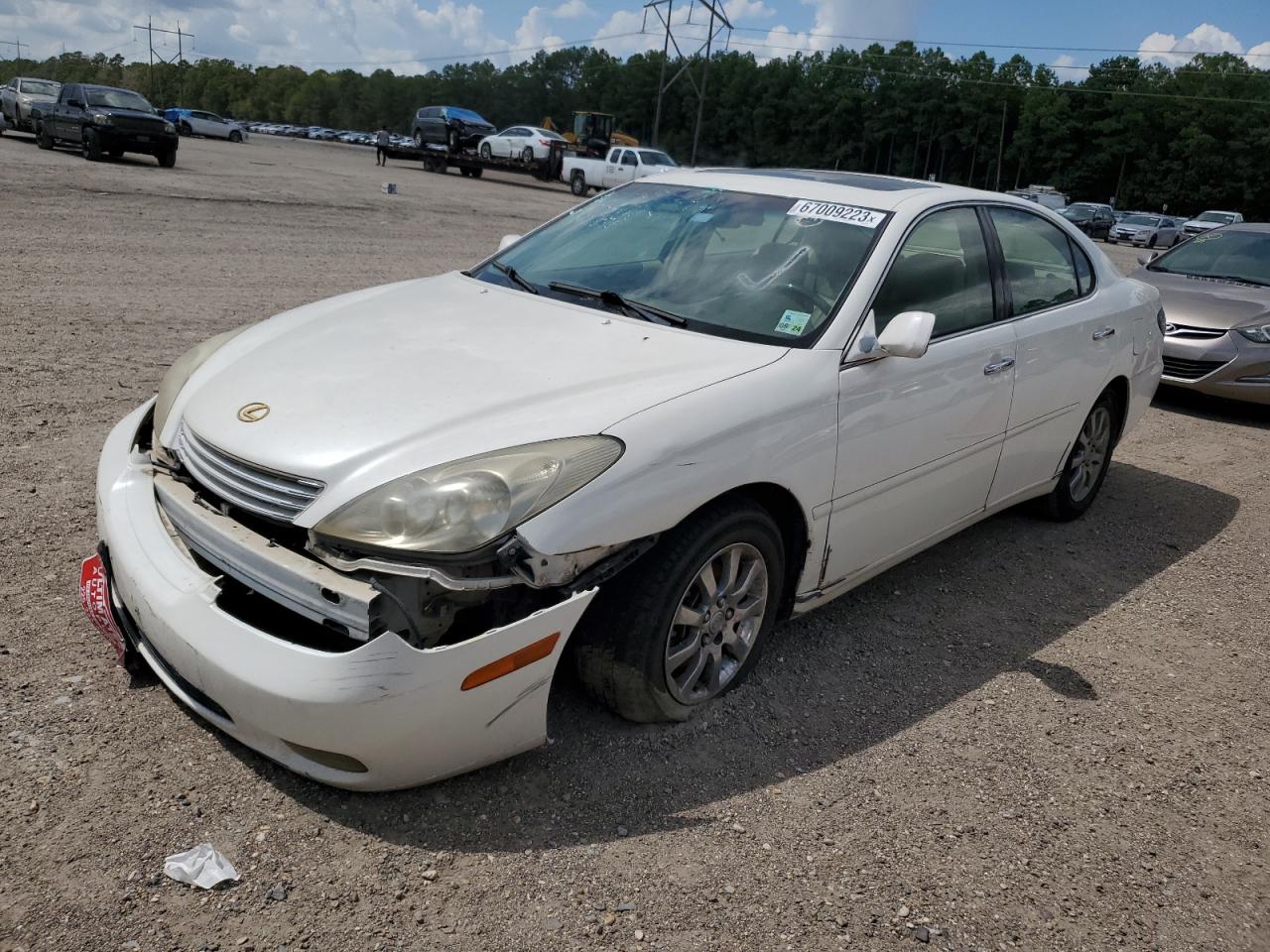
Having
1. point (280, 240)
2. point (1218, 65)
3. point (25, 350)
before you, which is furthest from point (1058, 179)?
point (25, 350)

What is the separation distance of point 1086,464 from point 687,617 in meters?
3.20

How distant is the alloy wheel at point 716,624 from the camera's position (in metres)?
3.03

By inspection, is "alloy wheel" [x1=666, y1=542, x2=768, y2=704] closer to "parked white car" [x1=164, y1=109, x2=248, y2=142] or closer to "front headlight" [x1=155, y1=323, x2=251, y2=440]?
"front headlight" [x1=155, y1=323, x2=251, y2=440]

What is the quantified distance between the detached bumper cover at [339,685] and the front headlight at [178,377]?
1.75ft

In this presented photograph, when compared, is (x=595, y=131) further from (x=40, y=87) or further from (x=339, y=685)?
(x=339, y=685)

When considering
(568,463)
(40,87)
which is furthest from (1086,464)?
(40,87)

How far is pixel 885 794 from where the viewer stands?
2.98m

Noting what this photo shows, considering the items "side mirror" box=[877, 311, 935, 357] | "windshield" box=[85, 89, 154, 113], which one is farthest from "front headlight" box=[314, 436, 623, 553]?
"windshield" box=[85, 89, 154, 113]

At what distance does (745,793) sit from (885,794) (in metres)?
0.42

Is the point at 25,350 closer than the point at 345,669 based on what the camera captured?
No

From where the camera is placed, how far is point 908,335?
10.7 ft

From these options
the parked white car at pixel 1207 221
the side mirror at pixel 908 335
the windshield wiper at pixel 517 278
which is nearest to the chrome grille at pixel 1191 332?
the side mirror at pixel 908 335

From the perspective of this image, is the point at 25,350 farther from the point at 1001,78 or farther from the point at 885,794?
the point at 1001,78

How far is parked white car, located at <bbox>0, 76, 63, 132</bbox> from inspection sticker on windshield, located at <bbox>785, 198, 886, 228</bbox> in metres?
27.3
